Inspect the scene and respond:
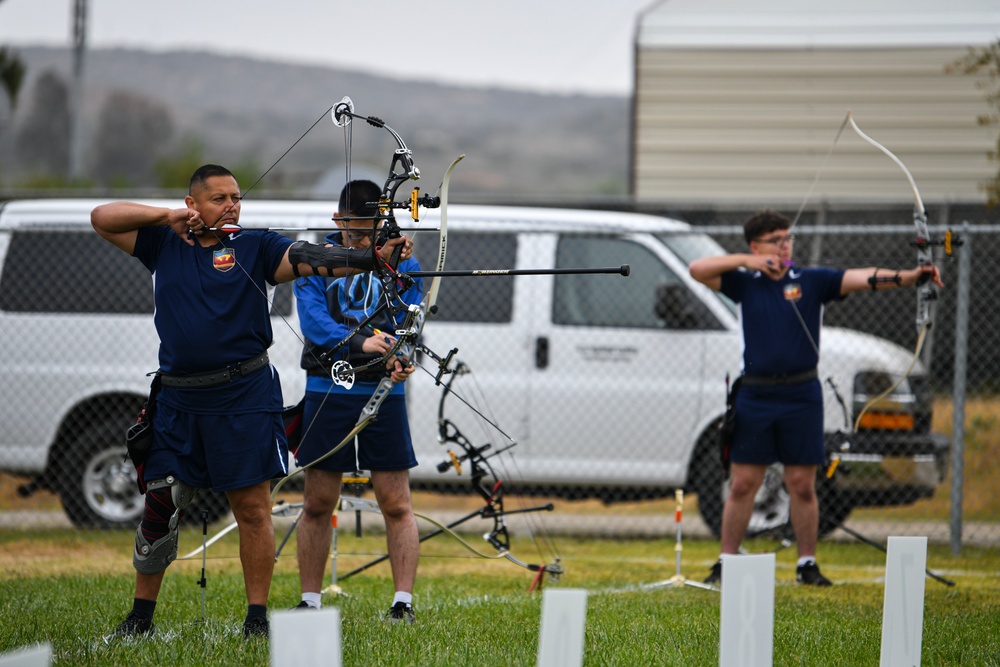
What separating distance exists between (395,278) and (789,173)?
9.25 meters

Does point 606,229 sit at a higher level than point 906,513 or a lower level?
higher

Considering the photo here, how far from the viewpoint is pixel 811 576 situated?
6523 millimetres

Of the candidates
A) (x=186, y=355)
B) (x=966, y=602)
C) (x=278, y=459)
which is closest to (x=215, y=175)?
(x=186, y=355)

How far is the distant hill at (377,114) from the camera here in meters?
107

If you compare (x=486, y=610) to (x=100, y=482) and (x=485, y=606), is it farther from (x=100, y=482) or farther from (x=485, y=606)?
(x=100, y=482)

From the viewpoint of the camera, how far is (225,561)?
770cm

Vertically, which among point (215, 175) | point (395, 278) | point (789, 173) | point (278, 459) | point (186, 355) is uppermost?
point (789, 173)

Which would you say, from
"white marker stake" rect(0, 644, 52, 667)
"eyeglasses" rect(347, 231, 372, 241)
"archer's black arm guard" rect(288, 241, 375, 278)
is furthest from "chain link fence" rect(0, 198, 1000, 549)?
"white marker stake" rect(0, 644, 52, 667)

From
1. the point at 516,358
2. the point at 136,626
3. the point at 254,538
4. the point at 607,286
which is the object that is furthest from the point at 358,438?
the point at 607,286

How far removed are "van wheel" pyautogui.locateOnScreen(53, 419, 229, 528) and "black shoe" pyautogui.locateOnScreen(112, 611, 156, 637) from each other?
353 cm

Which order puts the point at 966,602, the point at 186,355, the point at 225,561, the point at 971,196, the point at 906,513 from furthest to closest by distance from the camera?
the point at 971,196 → the point at 906,513 → the point at 225,561 → the point at 966,602 → the point at 186,355

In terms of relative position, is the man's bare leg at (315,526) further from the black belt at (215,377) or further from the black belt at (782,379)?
the black belt at (782,379)

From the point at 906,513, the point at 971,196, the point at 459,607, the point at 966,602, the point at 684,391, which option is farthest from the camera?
the point at 971,196

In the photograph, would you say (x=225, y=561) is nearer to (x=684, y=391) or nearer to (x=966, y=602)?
(x=684, y=391)
